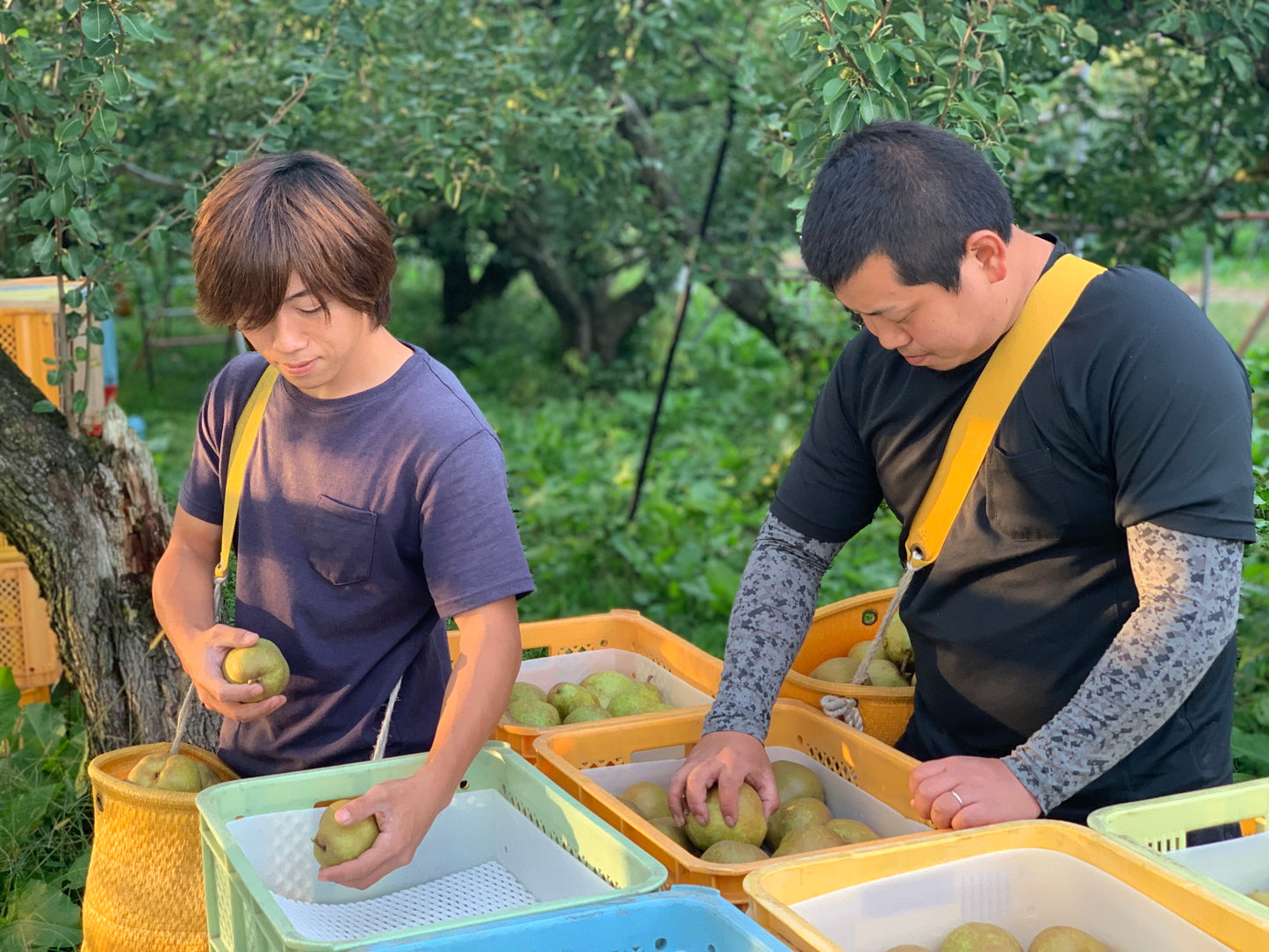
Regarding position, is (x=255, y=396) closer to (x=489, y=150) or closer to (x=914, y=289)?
(x=914, y=289)

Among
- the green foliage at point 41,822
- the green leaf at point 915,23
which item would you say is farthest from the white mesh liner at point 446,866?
the green leaf at point 915,23

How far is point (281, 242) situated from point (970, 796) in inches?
47.4

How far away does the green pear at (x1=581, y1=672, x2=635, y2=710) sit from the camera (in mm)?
2779

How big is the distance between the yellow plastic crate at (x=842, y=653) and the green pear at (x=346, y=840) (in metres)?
Answer: 1.04

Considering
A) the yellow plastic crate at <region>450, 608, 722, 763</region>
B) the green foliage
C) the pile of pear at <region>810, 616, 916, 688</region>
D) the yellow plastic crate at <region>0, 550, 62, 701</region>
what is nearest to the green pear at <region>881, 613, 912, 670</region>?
the pile of pear at <region>810, 616, 916, 688</region>

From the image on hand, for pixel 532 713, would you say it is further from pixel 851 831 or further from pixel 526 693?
pixel 851 831

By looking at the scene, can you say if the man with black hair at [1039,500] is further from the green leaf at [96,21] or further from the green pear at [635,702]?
the green leaf at [96,21]

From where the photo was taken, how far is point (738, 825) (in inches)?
79.4

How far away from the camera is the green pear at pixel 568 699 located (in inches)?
106

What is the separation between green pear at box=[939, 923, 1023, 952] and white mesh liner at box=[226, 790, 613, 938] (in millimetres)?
438

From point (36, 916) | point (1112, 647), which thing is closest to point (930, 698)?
point (1112, 647)

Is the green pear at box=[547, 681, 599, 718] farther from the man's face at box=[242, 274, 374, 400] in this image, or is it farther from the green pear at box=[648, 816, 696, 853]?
the man's face at box=[242, 274, 374, 400]

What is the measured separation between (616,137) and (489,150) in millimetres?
1016

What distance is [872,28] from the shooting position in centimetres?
264
